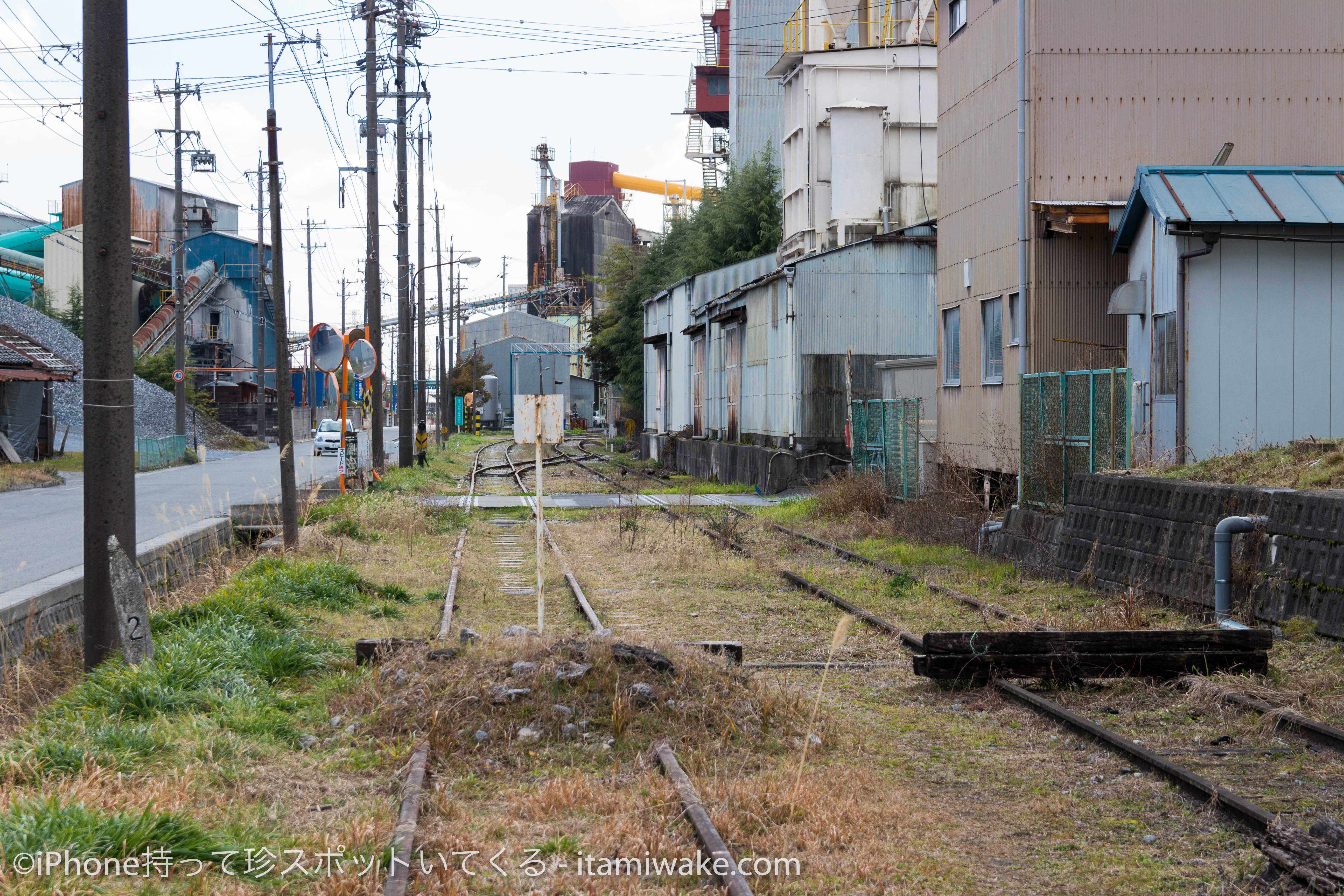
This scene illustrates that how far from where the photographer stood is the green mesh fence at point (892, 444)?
2141cm

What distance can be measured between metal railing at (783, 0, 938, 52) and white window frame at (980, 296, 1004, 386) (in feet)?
59.8

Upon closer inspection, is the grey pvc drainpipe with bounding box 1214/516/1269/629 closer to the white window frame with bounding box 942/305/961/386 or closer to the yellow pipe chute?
the white window frame with bounding box 942/305/961/386

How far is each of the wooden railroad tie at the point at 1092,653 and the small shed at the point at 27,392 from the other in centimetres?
3136

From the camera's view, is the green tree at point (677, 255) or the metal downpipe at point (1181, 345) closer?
the metal downpipe at point (1181, 345)

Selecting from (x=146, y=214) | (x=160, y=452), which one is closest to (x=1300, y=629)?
(x=160, y=452)

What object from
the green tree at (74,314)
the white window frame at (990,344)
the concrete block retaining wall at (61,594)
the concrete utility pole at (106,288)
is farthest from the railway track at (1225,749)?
the green tree at (74,314)

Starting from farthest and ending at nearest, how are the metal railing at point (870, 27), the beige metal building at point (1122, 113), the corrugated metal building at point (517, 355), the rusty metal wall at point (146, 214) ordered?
the corrugated metal building at point (517, 355) → the rusty metal wall at point (146, 214) → the metal railing at point (870, 27) → the beige metal building at point (1122, 113)

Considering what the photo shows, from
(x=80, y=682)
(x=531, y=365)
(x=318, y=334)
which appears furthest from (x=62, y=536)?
(x=531, y=365)

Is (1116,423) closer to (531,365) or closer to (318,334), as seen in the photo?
(318,334)

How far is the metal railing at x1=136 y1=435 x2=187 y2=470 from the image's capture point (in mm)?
37250

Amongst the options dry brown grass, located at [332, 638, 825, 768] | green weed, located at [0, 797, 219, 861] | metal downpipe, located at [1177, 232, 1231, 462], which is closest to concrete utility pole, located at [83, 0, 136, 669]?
dry brown grass, located at [332, 638, 825, 768]

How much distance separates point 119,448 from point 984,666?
599cm

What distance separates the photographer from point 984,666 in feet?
Answer: 28.0

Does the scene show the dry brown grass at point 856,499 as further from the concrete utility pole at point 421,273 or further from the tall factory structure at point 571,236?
the tall factory structure at point 571,236
